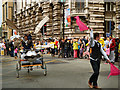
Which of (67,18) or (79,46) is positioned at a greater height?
(67,18)

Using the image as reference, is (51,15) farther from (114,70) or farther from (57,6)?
(114,70)

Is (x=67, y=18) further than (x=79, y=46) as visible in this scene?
Yes

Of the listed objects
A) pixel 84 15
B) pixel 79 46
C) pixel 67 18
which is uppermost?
pixel 84 15

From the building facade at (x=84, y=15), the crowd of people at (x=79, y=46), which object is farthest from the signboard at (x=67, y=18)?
the crowd of people at (x=79, y=46)

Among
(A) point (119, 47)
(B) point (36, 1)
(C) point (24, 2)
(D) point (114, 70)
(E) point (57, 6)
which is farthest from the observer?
(C) point (24, 2)

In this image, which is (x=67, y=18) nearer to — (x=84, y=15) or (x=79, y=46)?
(x=84, y=15)

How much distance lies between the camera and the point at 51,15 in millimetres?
35875

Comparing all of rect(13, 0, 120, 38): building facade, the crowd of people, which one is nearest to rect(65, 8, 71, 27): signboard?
rect(13, 0, 120, 38): building facade

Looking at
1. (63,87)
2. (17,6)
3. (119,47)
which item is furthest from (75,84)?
(17,6)

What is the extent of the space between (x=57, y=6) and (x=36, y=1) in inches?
319

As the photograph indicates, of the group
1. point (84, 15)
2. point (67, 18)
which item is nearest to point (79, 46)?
point (67, 18)

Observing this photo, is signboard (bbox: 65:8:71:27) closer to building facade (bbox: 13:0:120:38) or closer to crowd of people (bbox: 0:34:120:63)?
building facade (bbox: 13:0:120:38)

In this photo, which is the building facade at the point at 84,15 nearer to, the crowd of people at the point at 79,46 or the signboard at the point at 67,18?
the signboard at the point at 67,18

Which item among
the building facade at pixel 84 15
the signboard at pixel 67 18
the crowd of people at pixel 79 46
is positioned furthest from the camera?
the building facade at pixel 84 15
